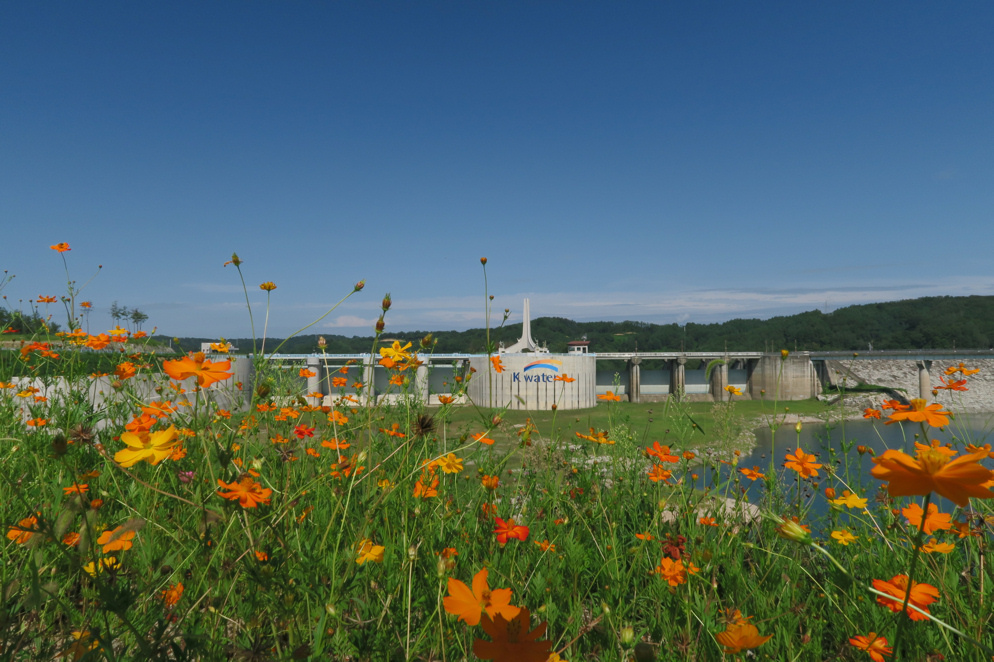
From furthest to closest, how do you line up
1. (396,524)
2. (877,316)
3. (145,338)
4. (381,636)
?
(877,316)
(145,338)
(396,524)
(381,636)

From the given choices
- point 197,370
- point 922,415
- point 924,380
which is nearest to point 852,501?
point 922,415

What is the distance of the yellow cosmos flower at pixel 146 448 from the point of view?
762mm

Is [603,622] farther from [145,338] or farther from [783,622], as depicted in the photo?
[145,338]

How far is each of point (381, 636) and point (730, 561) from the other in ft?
4.02

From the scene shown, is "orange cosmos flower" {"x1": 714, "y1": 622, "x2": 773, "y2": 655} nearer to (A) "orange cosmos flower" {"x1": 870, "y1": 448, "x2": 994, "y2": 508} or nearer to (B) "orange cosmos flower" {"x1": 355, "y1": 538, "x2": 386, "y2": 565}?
(A) "orange cosmos flower" {"x1": 870, "y1": 448, "x2": 994, "y2": 508}

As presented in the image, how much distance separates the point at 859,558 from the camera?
163cm

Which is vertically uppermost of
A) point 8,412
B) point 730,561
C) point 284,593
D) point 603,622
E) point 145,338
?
point 145,338

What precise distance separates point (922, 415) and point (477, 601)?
1.06 meters

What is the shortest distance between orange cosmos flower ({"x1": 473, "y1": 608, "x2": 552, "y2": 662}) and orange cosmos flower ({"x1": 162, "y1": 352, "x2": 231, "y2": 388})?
0.65 metres

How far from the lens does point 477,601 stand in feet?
2.08

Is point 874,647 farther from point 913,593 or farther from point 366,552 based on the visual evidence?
point 366,552

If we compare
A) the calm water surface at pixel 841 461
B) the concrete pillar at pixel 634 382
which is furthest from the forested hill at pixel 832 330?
the calm water surface at pixel 841 461

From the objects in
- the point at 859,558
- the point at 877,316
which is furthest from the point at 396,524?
the point at 877,316

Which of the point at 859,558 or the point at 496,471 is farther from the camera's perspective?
the point at 859,558
